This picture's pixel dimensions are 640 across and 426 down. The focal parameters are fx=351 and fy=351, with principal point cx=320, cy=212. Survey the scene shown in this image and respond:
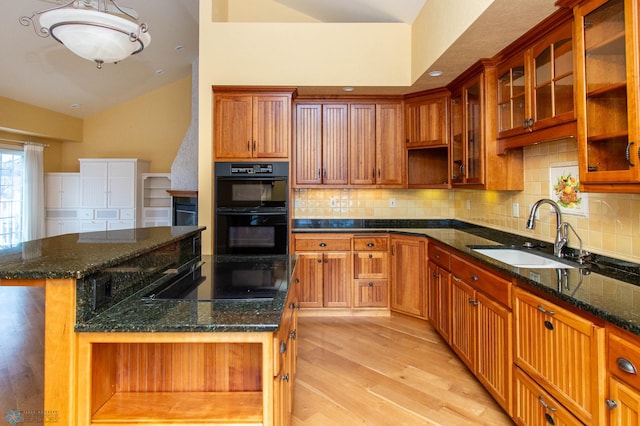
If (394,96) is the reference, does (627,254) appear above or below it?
below

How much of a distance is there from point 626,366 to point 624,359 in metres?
0.02

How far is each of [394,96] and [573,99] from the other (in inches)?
81.9

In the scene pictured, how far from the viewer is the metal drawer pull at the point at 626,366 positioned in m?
1.14

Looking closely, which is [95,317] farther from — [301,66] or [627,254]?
[301,66]

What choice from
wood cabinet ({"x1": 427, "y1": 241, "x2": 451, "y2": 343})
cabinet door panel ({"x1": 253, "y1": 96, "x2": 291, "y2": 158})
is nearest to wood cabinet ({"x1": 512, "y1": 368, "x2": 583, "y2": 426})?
wood cabinet ({"x1": 427, "y1": 241, "x2": 451, "y2": 343})

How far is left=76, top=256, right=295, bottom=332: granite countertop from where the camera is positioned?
1091 millimetres

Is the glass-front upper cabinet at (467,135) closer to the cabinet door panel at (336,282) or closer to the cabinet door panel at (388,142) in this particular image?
the cabinet door panel at (388,142)

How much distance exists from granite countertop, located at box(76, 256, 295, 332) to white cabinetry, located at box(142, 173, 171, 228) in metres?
5.92

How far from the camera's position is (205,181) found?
11.5 ft

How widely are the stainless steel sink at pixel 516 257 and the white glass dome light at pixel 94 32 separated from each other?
260 cm

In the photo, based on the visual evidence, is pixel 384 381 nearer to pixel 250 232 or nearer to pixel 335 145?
pixel 250 232

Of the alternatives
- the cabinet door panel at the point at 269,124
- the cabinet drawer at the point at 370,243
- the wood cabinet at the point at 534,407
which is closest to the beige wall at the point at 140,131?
the cabinet door panel at the point at 269,124

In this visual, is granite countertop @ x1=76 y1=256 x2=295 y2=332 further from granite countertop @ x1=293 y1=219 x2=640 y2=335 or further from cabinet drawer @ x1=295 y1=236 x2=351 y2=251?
cabinet drawer @ x1=295 y1=236 x2=351 y2=251

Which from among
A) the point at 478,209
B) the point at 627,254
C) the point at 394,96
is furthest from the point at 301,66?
the point at 627,254
